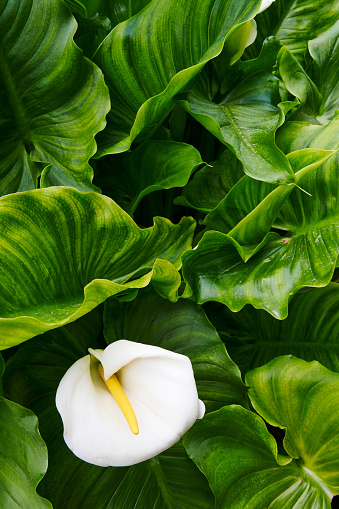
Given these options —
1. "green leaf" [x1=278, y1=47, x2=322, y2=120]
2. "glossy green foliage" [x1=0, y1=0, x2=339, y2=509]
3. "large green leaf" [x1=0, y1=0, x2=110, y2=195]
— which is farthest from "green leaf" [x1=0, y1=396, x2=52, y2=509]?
"green leaf" [x1=278, y1=47, x2=322, y2=120]

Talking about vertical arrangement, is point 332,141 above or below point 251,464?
above

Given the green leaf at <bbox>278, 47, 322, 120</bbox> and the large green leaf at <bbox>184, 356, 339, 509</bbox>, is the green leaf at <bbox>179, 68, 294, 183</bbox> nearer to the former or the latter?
the green leaf at <bbox>278, 47, 322, 120</bbox>

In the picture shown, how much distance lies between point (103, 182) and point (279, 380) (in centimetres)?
38

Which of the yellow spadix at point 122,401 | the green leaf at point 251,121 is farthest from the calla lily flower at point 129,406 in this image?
the green leaf at point 251,121

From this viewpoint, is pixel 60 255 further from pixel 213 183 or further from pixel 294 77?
pixel 294 77

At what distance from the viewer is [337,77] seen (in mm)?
742

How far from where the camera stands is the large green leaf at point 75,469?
55 cm

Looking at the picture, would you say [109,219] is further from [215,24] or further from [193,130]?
[193,130]

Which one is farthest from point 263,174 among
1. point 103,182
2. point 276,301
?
point 103,182

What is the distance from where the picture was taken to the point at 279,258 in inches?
22.2

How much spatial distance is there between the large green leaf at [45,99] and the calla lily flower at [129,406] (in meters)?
0.23

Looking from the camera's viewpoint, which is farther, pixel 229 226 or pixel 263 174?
pixel 229 226

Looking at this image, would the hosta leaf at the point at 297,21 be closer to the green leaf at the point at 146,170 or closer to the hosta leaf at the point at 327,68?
the hosta leaf at the point at 327,68

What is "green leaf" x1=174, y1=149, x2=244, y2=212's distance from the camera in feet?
2.23
